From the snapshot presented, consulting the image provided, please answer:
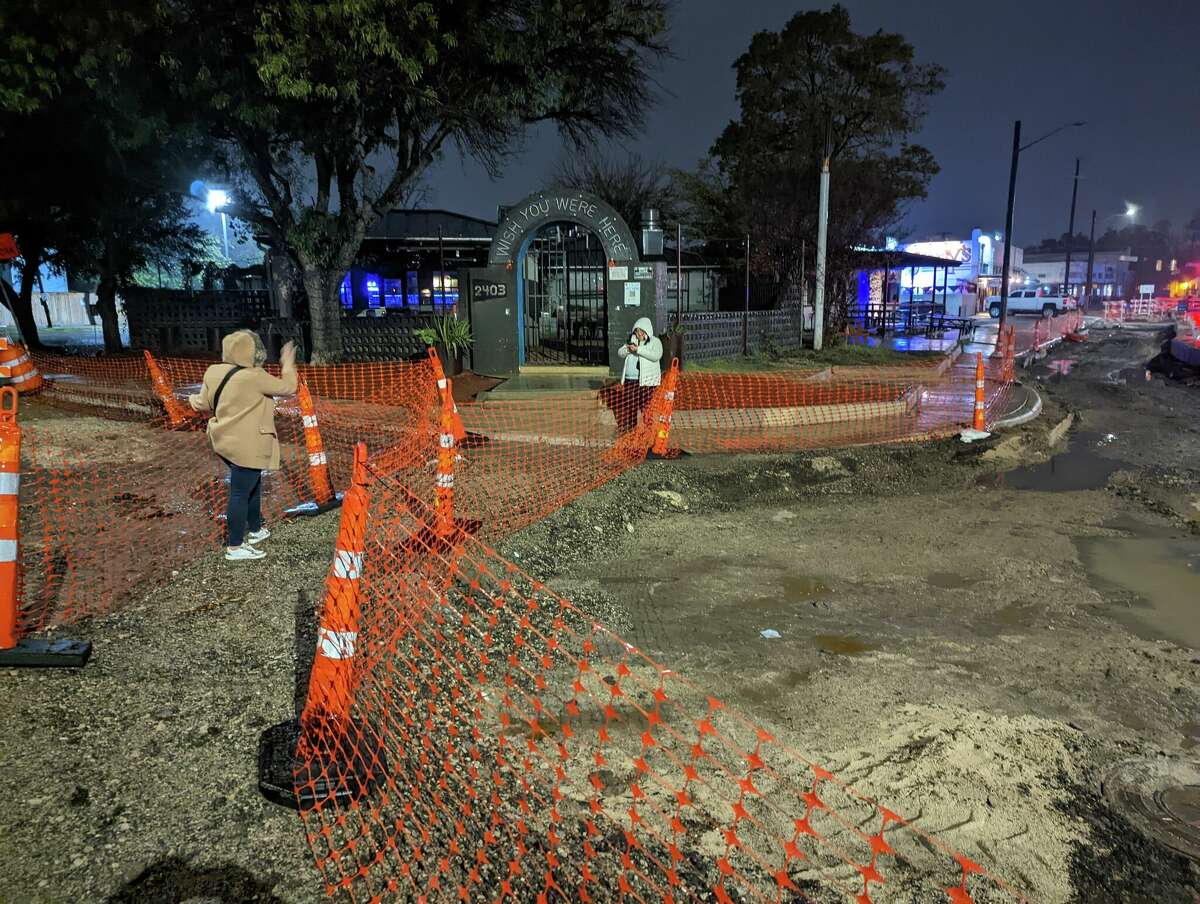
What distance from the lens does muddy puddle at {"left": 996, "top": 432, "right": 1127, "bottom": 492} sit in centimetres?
931

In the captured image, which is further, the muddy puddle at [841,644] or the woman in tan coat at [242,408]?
the woman in tan coat at [242,408]

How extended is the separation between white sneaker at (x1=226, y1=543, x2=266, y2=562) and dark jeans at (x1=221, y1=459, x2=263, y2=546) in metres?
0.04

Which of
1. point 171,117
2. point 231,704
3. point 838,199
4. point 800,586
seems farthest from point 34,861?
point 838,199

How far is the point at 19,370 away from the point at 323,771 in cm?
1407

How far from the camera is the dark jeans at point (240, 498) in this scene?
5855mm

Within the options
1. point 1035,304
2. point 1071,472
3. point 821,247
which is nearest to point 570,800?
point 1071,472

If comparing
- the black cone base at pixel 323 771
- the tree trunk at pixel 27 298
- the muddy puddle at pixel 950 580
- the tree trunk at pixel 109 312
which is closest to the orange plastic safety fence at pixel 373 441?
the black cone base at pixel 323 771

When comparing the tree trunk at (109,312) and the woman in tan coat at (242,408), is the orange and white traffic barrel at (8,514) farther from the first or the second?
the tree trunk at (109,312)

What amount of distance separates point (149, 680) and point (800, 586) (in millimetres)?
4319

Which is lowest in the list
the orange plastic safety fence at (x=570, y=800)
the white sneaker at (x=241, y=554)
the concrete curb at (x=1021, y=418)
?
the orange plastic safety fence at (x=570, y=800)

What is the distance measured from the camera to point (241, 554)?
19.9 ft

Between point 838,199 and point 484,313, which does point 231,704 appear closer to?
point 484,313

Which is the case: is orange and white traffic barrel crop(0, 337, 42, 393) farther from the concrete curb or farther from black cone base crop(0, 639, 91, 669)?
the concrete curb

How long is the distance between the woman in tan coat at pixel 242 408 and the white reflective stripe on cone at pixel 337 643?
2604 millimetres
